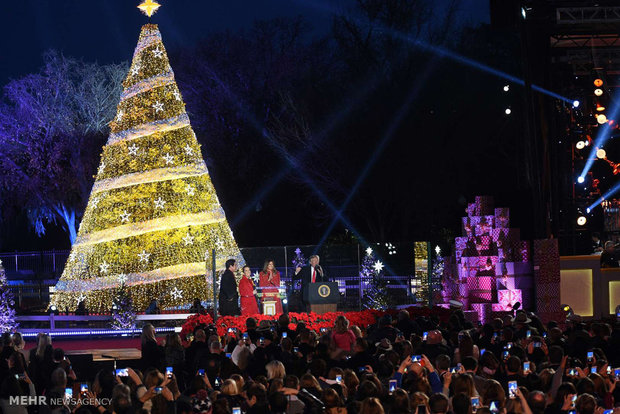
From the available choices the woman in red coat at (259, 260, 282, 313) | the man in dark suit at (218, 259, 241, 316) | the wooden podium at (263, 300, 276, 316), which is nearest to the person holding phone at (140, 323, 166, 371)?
the man in dark suit at (218, 259, 241, 316)

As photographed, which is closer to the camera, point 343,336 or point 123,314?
point 343,336

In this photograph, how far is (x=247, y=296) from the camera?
62.1 feet

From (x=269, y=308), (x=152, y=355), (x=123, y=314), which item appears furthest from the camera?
(x=123, y=314)

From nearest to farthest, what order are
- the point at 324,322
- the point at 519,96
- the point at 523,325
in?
the point at 523,325
the point at 324,322
the point at 519,96

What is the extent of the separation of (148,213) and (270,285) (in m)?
4.31

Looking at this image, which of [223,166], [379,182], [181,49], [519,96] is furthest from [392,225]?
[519,96]

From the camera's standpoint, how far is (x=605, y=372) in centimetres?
1035

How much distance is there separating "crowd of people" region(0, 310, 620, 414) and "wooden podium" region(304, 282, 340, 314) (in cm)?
430

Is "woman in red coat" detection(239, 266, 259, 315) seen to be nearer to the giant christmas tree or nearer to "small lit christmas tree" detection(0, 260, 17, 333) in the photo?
the giant christmas tree

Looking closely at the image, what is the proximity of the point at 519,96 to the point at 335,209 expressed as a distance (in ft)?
58.8

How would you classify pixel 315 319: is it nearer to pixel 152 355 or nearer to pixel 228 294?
pixel 228 294

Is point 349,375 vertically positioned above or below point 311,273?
below

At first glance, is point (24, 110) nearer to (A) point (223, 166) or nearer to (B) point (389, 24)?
(A) point (223, 166)

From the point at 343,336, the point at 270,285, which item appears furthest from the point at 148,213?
the point at 343,336
